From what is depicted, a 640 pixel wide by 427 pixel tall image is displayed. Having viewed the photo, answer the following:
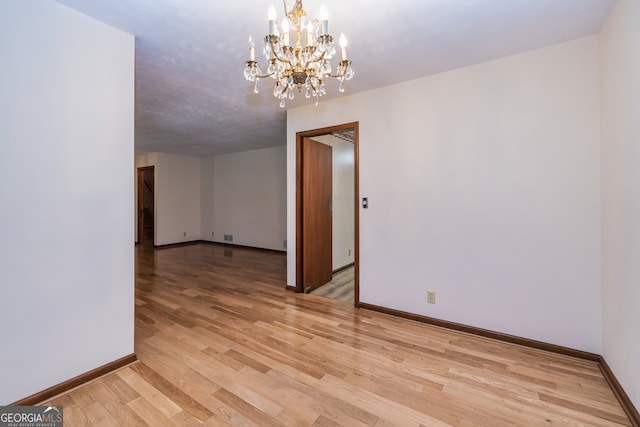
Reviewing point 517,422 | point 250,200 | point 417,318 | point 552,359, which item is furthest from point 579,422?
point 250,200

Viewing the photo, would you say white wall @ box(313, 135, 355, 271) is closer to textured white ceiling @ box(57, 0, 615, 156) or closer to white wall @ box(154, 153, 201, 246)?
textured white ceiling @ box(57, 0, 615, 156)

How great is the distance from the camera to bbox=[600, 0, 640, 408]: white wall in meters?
1.51

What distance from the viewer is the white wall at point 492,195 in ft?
6.80

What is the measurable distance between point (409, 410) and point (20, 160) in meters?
2.58

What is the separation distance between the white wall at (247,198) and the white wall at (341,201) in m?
1.83

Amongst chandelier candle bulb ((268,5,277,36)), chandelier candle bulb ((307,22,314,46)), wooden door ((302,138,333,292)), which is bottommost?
wooden door ((302,138,333,292))

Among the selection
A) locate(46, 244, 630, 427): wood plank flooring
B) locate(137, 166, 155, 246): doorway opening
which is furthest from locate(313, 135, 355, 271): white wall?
locate(137, 166, 155, 246): doorway opening

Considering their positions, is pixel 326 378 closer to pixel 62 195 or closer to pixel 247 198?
pixel 62 195

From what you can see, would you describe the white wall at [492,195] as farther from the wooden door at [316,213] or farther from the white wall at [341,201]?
the white wall at [341,201]

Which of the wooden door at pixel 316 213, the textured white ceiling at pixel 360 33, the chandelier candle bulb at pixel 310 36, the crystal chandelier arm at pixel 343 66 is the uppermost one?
the textured white ceiling at pixel 360 33

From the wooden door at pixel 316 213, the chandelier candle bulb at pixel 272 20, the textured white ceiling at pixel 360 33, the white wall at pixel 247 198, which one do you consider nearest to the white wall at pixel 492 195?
the textured white ceiling at pixel 360 33

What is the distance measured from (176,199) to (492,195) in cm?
700

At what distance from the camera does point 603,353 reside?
1983mm

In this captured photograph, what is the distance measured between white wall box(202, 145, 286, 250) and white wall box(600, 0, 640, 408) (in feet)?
16.8
